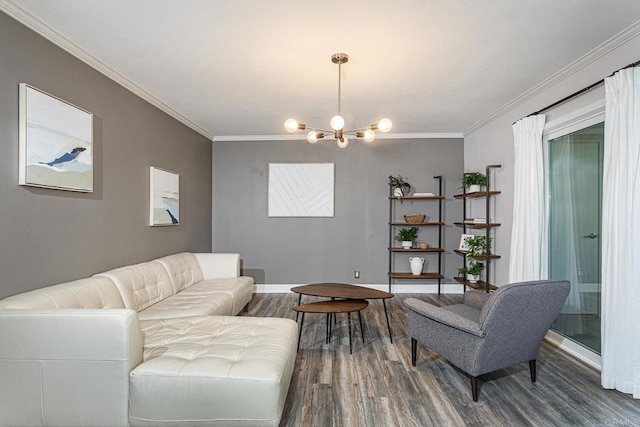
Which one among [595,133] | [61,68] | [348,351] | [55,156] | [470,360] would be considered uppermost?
[61,68]

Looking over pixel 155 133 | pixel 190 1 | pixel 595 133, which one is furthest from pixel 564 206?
pixel 155 133

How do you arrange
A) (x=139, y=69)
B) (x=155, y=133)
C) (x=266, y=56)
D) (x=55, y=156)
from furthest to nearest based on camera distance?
(x=155, y=133) < (x=139, y=69) < (x=266, y=56) < (x=55, y=156)

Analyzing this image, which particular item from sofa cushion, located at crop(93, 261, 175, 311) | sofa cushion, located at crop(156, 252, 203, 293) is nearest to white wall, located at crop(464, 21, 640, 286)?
sofa cushion, located at crop(156, 252, 203, 293)

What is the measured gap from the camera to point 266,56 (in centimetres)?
279

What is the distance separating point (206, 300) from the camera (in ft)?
10.5

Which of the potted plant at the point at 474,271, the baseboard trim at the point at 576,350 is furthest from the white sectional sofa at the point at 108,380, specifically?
the potted plant at the point at 474,271

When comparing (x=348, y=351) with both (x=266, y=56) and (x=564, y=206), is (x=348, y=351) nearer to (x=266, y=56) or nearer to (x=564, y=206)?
(x=564, y=206)

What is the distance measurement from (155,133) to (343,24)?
8.79 ft

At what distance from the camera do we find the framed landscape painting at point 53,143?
2.20m

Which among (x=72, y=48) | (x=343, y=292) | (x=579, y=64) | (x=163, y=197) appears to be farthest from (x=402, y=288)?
(x=72, y=48)

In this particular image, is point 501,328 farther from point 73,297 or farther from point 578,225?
point 73,297

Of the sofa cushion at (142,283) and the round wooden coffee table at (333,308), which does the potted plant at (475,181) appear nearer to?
the round wooden coffee table at (333,308)

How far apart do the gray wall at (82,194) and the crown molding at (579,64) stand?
4.21 metres

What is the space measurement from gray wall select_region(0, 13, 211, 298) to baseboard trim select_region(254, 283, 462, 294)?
1.54m
